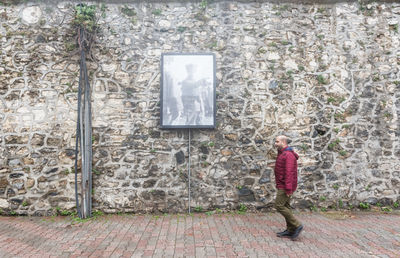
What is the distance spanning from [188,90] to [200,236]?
2.62 metres

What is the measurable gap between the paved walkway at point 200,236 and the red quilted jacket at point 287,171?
0.78m

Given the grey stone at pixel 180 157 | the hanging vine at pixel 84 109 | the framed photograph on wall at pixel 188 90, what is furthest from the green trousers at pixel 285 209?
the hanging vine at pixel 84 109

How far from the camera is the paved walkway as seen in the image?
3411mm

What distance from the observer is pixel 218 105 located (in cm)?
517

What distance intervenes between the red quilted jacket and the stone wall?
1.32 meters

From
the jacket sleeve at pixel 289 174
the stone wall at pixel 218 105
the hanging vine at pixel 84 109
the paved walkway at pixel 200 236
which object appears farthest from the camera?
the stone wall at pixel 218 105

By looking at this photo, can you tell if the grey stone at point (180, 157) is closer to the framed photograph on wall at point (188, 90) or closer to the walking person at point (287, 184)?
the framed photograph on wall at point (188, 90)

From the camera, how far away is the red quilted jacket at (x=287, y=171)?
12.0 ft

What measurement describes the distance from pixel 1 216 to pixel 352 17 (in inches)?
306

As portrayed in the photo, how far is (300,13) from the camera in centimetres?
531

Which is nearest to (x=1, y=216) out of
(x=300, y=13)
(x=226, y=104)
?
(x=226, y=104)

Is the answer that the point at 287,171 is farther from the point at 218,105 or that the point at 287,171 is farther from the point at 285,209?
the point at 218,105

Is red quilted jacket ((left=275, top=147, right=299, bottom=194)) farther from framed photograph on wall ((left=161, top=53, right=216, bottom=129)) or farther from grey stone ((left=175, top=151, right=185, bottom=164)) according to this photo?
grey stone ((left=175, top=151, right=185, bottom=164))

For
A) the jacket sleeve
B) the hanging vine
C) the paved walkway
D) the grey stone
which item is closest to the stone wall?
the grey stone
